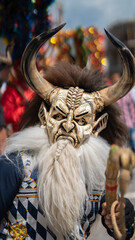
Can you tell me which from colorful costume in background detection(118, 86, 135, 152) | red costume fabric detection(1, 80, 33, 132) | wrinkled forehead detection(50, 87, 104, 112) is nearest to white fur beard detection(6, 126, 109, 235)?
wrinkled forehead detection(50, 87, 104, 112)

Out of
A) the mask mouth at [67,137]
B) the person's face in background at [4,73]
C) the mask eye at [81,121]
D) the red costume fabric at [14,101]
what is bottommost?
the red costume fabric at [14,101]

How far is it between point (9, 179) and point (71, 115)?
439mm

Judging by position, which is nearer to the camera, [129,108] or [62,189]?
[62,189]

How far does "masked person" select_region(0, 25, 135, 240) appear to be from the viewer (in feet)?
4.05

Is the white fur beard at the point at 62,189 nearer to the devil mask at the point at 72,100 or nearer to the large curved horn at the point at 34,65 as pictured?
the devil mask at the point at 72,100

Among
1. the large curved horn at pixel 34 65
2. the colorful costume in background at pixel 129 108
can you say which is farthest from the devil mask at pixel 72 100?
the colorful costume in background at pixel 129 108

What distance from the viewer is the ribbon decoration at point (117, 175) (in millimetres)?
961

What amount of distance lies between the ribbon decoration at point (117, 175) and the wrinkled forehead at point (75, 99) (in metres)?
0.44

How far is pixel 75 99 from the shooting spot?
142 cm

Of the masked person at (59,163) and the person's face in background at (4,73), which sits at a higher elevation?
the person's face in background at (4,73)

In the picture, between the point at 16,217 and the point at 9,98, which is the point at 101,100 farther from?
the point at 9,98

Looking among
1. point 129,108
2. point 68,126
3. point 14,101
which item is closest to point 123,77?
point 68,126

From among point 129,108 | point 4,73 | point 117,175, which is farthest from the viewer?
point 129,108

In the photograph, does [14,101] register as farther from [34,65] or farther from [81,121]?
[81,121]
